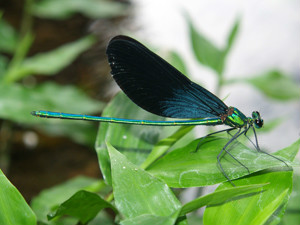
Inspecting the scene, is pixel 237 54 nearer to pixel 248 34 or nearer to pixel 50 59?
pixel 248 34

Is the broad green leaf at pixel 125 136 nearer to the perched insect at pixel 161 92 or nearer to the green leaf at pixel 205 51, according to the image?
the perched insect at pixel 161 92

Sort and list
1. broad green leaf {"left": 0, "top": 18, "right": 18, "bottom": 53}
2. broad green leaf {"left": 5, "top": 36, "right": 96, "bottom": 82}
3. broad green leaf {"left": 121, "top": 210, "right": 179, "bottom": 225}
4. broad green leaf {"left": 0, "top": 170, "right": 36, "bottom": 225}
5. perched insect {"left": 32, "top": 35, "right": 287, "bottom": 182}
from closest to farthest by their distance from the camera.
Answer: broad green leaf {"left": 121, "top": 210, "right": 179, "bottom": 225}, broad green leaf {"left": 0, "top": 170, "right": 36, "bottom": 225}, perched insect {"left": 32, "top": 35, "right": 287, "bottom": 182}, broad green leaf {"left": 5, "top": 36, "right": 96, "bottom": 82}, broad green leaf {"left": 0, "top": 18, "right": 18, "bottom": 53}

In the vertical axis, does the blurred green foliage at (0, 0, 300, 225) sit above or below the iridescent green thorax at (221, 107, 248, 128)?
below

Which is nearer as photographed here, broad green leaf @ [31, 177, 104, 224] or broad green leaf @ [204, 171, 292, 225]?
broad green leaf @ [204, 171, 292, 225]

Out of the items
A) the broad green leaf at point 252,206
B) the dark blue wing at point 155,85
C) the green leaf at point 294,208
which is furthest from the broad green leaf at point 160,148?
the green leaf at point 294,208

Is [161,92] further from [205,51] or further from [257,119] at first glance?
[205,51]

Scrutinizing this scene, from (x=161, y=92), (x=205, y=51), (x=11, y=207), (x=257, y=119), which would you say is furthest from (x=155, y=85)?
(x=205, y=51)

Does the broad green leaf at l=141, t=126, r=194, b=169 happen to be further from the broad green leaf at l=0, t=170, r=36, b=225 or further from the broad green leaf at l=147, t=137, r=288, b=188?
the broad green leaf at l=0, t=170, r=36, b=225

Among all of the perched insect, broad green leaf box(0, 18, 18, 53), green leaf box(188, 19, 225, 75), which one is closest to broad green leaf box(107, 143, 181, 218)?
the perched insect
